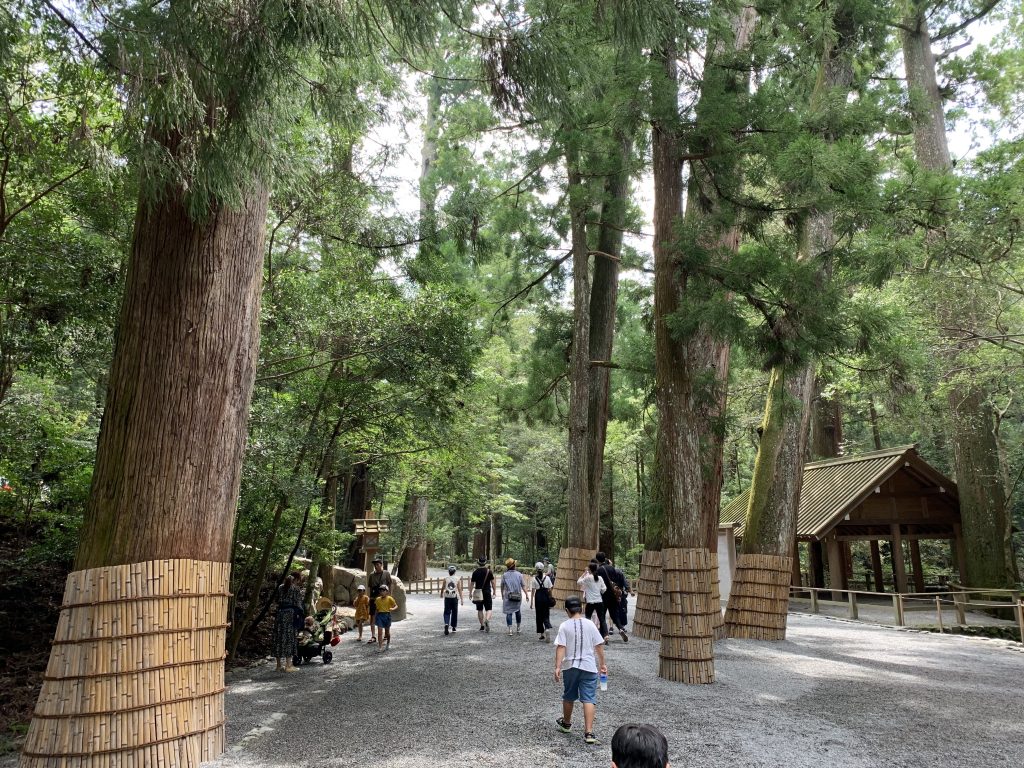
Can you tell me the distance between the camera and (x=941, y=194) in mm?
6562

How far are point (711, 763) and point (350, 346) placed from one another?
6.49 meters

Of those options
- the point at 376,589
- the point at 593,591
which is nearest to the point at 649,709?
the point at 593,591

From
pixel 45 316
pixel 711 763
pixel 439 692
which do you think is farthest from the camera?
pixel 439 692

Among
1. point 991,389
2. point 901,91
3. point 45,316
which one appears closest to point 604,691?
point 45,316

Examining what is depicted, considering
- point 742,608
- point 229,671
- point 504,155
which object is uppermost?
point 504,155

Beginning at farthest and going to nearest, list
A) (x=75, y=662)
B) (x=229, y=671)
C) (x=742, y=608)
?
1. (x=742, y=608)
2. (x=229, y=671)
3. (x=75, y=662)

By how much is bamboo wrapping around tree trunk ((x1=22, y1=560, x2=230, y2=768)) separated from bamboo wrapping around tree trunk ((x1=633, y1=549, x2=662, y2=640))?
286 inches

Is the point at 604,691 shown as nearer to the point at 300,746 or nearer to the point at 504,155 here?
the point at 300,746

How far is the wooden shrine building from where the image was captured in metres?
15.1

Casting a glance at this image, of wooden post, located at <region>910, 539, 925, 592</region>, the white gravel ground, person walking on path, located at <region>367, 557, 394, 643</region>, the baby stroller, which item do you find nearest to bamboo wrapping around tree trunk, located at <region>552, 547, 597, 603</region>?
the white gravel ground

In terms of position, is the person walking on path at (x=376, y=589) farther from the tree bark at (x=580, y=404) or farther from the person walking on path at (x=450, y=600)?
the tree bark at (x=580, y=404)

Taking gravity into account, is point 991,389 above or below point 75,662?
above

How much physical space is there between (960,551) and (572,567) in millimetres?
10053

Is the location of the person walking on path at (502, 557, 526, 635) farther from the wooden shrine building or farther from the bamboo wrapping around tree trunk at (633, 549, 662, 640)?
the wooden shrine building
